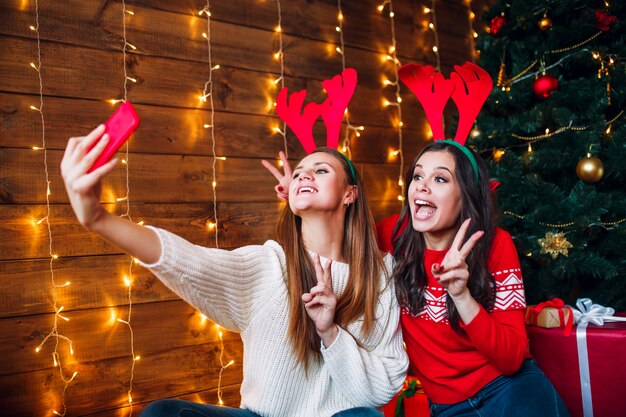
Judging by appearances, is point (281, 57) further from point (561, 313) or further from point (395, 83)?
point (561, 313)

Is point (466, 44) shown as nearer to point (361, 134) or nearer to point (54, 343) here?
point (361, 134)

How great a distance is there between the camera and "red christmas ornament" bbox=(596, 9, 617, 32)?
7.00 feet

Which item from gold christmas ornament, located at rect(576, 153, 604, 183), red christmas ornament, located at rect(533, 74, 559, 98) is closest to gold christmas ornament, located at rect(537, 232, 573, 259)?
gold christmas ornament, located at rect(576, 153, 604, 183)

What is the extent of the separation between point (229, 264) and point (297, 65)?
142 centimetres

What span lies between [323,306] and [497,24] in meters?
1.54

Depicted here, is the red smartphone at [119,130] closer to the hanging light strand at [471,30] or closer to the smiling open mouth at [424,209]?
the smiling open mouth at [424,209]

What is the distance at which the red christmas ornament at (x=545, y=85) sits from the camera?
7.08ft

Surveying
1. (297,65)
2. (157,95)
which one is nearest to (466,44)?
(297,65)

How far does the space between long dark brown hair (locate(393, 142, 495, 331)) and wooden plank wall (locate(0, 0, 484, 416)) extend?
0.90 m

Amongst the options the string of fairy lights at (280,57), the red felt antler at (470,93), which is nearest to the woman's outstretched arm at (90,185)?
the red felt antler at (470,93)

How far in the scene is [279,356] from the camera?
1.44 metres

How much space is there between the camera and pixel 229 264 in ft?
4.49

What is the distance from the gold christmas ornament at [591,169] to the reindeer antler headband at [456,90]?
49 cm

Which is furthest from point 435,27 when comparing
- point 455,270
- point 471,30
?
point 455,270
